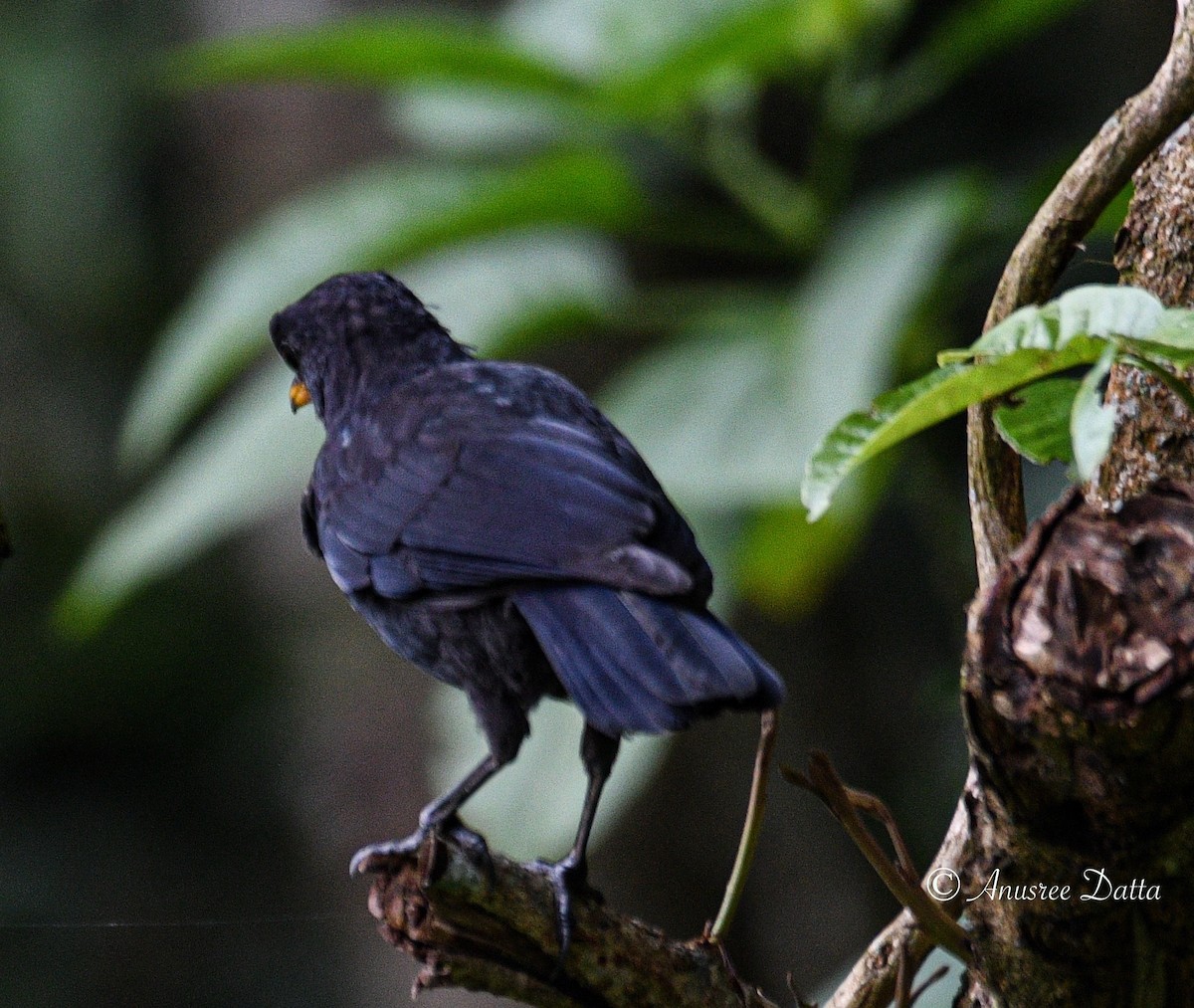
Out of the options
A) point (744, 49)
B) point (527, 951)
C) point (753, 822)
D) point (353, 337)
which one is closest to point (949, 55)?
point (744, 49)

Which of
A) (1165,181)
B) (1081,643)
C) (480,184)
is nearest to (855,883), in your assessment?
(480,184)

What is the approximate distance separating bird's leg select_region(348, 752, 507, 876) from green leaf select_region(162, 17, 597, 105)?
2.02 m

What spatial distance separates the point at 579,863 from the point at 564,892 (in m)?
0.21

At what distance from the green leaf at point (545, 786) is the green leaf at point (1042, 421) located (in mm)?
1520

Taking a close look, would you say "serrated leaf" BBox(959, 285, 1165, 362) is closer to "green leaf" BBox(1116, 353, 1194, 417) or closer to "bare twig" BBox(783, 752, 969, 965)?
"green leaf" BBox(1116, 353, 1194, 417)

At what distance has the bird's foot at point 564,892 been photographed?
59.6 inches

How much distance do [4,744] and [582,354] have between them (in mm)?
3421

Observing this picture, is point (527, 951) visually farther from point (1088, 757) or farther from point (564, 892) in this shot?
point (1088, 757)

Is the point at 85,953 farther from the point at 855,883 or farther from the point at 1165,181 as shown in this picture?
the point at 1165,181

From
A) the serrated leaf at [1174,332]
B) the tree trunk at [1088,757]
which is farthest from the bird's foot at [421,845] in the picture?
the serrated leaf at [1174,332]

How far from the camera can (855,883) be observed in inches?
178

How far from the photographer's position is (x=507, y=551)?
1.88 metres

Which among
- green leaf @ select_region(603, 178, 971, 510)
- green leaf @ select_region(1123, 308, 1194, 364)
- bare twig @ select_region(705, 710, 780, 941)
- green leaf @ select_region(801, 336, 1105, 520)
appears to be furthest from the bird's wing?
green leaf @ select_region(603, 178, 971, 510)

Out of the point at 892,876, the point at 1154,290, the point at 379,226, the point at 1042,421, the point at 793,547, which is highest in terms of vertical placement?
the point at 1154,290
